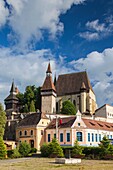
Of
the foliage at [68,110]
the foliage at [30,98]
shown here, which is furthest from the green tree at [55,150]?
the foliage at [30,98]

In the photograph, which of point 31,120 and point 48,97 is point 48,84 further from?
point 31,120

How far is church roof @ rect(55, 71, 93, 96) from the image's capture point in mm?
114306

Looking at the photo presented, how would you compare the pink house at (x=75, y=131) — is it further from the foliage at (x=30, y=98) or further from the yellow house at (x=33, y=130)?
the foliage at (x=30, y=98)

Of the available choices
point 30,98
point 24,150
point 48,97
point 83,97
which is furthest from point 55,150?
point 30,98

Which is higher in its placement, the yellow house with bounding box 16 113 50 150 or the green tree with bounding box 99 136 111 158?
the yellow house with bounding box 16 113 50 150


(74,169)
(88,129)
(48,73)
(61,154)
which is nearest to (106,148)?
(61,154)

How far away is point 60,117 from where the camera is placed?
81.5m

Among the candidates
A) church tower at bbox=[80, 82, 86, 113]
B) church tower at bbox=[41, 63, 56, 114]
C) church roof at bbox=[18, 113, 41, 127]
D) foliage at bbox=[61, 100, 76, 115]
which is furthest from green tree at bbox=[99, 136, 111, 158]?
church tower at bbox=[80, 82, 86, 113]

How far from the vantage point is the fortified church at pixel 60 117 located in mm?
63656

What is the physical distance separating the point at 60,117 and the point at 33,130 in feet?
49.3

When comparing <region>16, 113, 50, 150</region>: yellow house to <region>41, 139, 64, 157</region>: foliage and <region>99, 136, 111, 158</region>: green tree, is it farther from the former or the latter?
<region>99, 136, 111, 158</region>: green tree

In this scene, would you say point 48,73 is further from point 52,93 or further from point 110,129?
point 110,129

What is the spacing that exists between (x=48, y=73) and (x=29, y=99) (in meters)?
13.2

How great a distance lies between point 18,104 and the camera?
11512 centimetres
